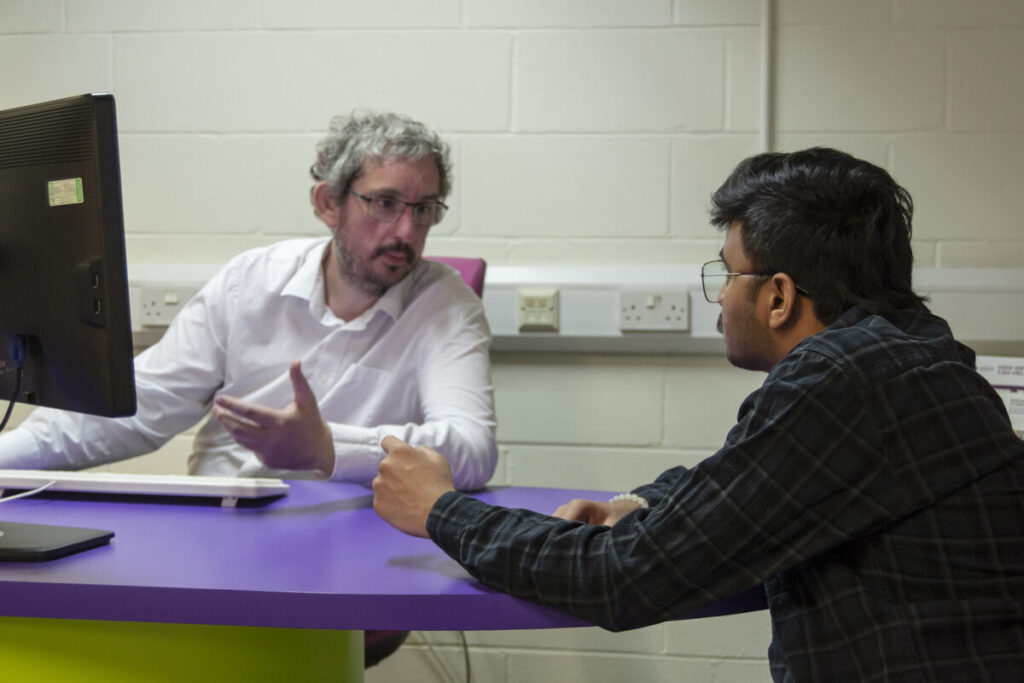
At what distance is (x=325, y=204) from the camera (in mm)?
2037

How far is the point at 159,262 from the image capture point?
2414 millimetres

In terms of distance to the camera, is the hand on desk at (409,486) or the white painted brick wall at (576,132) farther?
the white painted brick wall at (576,132)

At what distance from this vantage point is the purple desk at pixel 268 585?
0.90 meters

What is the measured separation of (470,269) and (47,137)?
3.50ft

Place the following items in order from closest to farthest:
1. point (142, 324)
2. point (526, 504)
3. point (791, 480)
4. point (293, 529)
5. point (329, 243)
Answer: point (791, 480)
point (293, 529)
point (526, 504)
point (329, 243)
point (142, 324)

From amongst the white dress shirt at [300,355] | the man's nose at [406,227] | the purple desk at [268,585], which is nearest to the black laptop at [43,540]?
the purple desk at [268,585]

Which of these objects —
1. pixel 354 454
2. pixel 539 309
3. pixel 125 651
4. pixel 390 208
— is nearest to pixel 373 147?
pixel 390 208

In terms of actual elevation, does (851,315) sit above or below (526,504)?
above

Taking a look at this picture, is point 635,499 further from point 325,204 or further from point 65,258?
point 325,204

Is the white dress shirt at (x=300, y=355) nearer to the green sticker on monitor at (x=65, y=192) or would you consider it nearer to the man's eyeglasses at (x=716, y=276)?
the man's eyeglasses at (x=716, y=276)

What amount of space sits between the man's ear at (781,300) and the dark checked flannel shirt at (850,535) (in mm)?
161

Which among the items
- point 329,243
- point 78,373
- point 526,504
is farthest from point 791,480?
point 329,243

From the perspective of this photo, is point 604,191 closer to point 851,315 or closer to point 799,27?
point 799,27

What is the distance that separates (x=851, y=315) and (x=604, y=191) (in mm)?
1286
